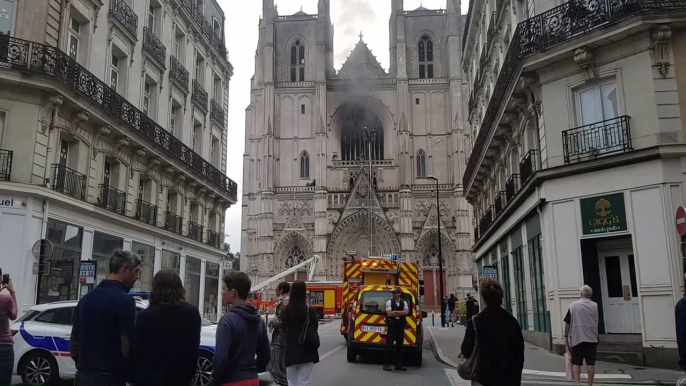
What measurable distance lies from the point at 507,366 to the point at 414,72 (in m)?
60.9

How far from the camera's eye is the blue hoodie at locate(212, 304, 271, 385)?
4.53 m

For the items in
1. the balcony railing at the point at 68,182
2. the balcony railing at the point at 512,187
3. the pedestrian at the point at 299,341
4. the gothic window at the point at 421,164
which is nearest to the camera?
the pedestrian at the point at 299,341

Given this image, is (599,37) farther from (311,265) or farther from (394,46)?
(394,46)

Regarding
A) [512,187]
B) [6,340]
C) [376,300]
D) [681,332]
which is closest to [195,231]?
[376,300]

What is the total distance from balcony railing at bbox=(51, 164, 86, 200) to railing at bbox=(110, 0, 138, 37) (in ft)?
19.6

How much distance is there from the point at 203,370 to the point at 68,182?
9909 millimetres

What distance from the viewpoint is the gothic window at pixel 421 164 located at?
61281mm

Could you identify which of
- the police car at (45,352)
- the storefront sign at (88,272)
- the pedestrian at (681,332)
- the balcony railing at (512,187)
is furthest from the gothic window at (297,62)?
the pedestrian at (681,332)

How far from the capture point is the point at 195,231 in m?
26.9

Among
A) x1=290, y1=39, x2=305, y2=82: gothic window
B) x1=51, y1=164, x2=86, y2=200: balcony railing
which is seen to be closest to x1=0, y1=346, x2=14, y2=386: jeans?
x1=51, y1=164, x2=86, y2=200: balcony railing

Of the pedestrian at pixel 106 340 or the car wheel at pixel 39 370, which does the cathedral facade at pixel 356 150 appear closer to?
the car wheel at pixel 39 370

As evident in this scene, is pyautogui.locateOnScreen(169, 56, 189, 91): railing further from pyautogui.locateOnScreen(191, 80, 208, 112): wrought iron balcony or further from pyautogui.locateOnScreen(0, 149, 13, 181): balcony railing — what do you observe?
pyautogui.locateOnScreen(0, 149, 13, 181): balcony railing

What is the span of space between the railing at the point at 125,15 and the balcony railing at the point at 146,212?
20.1ft

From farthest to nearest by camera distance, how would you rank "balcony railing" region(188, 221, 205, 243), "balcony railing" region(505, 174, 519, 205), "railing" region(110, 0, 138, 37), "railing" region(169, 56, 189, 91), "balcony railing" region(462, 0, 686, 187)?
"balcony railing" region(188, 221, 205, 243) → "railing" region(169, 56, 189, 91) → "railing" region(110, 0, 138, 37) → "balcony railing" region(505, 174, 519, 205) → "balcony railing" region(462, 0, 686, 187)
